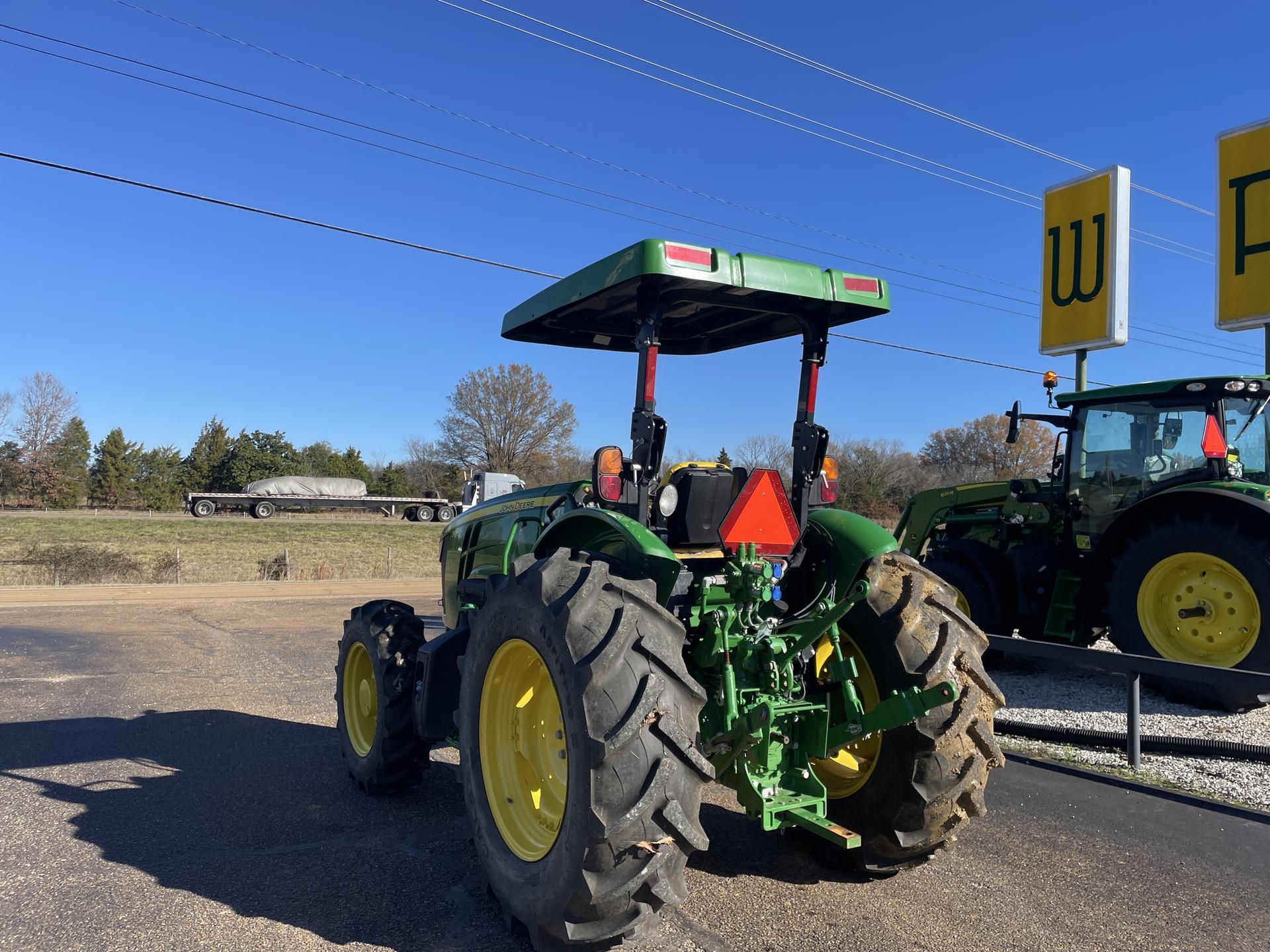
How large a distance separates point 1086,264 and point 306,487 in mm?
50514

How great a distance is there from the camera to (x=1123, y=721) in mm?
7070

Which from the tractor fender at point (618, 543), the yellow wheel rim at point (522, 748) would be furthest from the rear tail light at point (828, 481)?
the yellow wheel rim at point (522, 748)

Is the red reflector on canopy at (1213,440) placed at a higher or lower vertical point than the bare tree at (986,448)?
lower

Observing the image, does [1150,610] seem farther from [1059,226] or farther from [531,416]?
[531,416]

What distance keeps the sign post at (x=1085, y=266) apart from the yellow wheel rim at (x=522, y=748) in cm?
1180

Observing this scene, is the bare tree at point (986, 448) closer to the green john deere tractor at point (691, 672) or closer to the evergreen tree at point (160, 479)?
the green john deere tractor at point (691, 672)

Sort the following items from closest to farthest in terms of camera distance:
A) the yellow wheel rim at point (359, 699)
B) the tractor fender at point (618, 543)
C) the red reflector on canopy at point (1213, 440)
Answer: the tractor fender at point (618, 543)
the yellow wheel rim at point (359, 699)
the red reflector on canopy at point (1213, 440)

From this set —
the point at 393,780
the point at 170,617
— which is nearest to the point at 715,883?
the point at 393,780

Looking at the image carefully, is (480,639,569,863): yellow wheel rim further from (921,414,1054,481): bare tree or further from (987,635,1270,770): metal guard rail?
(921,414,1054,481): bare tree

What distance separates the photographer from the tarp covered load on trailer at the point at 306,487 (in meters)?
53.8

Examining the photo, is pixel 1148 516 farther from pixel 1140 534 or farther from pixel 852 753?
pixel 852 753

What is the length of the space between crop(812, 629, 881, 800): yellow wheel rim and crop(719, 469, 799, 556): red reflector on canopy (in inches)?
23.3

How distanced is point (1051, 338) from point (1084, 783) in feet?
31.2

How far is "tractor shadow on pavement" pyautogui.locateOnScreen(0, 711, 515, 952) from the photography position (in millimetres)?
3531
